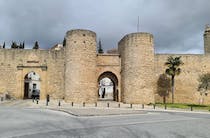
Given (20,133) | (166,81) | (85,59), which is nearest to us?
(20,133)

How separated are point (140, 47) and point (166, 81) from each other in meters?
6.76

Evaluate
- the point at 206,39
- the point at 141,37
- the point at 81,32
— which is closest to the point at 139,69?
the point at 141,37

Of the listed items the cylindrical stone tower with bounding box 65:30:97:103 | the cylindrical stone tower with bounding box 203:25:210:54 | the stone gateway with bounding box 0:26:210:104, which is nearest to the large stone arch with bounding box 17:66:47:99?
the stone gateway with bounding box 0:26:210:104

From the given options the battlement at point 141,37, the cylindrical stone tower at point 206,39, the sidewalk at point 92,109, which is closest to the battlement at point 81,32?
the battlement at point 141,37

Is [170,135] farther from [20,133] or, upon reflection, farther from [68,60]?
[68,60]

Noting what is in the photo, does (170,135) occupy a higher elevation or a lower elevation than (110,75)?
lower

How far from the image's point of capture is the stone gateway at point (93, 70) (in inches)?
1182

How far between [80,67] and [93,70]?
66.4 inches

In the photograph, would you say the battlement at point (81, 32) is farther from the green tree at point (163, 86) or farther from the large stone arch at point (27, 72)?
the green tree at point (163, 86)

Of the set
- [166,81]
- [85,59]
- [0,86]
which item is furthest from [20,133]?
[166,81]

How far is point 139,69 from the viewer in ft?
99.8

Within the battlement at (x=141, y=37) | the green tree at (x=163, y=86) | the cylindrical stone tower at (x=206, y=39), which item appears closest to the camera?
the battlement at (x=141, y=37)

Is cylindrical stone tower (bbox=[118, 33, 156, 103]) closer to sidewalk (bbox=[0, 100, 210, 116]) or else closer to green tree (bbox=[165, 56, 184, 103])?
green tree (bbox=[165, 56, 184, 103])

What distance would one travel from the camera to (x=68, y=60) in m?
30.5
